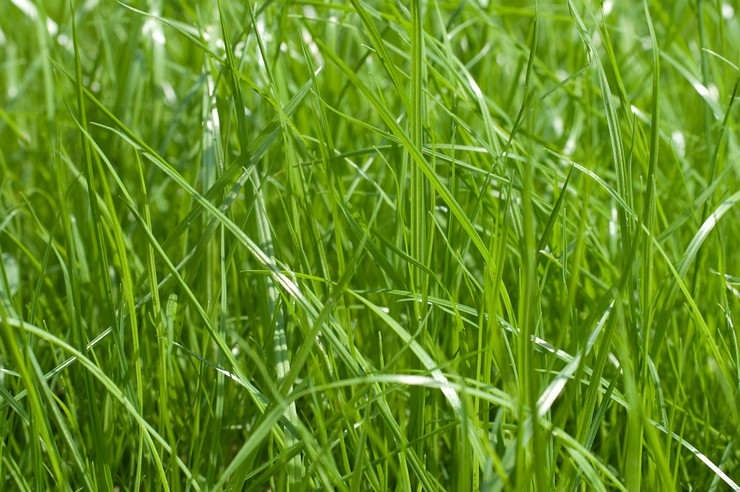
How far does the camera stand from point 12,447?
0.97 metres

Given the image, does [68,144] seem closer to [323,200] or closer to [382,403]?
[323,200]

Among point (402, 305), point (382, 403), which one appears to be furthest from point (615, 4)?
point (382, 403)

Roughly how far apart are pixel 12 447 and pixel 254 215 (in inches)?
15.6

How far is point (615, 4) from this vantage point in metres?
1.92

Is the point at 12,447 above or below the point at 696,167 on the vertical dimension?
below

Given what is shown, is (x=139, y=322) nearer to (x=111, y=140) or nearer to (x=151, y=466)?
(x=151, y=466)

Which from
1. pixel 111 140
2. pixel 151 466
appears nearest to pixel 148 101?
pixel 111 140

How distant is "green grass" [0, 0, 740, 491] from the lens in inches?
26.9

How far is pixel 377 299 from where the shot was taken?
1063 mm

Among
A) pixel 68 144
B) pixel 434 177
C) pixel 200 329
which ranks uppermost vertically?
pixel 434 177

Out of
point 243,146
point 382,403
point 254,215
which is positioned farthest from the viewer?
point 254,215

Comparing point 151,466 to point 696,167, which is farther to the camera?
point 696,167

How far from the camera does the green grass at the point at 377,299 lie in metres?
0.68

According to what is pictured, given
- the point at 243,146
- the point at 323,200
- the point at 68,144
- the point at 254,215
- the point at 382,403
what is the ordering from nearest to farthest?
the point at 382,403 → the point at 243,146 → the point at 254,215 → the point at 323,200 → the point at 68,144
